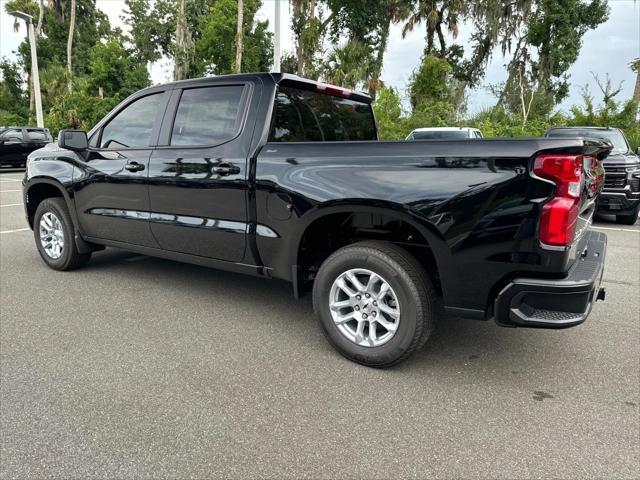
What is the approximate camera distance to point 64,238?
4.95 m

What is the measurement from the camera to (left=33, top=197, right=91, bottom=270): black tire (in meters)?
4.90

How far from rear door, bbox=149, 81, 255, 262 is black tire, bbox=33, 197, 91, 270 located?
4.52 ft

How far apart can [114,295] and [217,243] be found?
1.38 m

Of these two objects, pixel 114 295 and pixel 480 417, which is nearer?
pixel 480 417

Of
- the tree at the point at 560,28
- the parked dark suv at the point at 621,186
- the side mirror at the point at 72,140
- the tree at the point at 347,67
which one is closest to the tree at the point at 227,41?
the tree at the point at 347,67

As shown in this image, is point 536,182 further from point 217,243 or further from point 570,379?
point 217,243

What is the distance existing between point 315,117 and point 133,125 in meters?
1.69

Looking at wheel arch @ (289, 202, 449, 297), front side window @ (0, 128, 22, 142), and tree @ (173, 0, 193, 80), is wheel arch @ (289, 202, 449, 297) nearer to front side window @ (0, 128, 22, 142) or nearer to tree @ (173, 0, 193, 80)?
front side window @ (0, 128, 22, 142)

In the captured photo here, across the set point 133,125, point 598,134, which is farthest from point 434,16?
point 133,125

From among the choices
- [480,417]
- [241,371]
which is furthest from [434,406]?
[241,371]

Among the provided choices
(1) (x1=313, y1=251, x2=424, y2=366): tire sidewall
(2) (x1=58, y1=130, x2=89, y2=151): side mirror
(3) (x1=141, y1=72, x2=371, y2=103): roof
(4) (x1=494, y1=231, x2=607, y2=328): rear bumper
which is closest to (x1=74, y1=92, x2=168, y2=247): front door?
(2) (x1=58, y1=130, x2=89, y2=151): side mirror

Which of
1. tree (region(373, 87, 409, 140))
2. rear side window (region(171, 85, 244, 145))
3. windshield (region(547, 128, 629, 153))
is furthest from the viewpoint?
tree (region(373, 87, 409, 140))

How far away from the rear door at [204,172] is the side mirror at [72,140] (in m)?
0.93

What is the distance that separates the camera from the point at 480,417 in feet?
8.29
